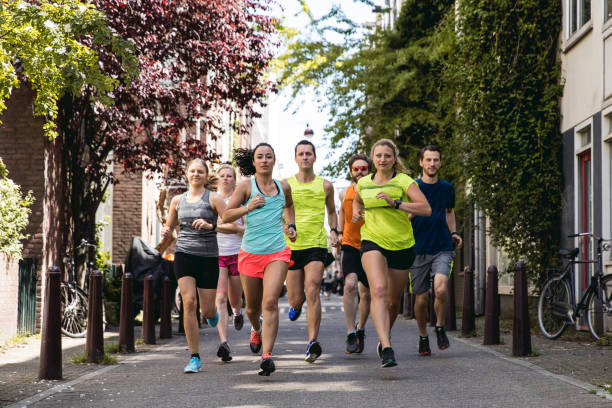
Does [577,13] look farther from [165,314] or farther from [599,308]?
[165,314]

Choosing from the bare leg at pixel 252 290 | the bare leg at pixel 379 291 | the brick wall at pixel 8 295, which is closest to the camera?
the bare leg at pixel 379 291

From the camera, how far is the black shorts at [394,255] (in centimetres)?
880

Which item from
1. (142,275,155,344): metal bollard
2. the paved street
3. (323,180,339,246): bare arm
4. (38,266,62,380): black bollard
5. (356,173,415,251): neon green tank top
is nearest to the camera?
the paved street

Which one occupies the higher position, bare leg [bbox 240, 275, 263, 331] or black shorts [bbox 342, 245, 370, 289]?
black shorts [bbox 342, 245, 370, 289]

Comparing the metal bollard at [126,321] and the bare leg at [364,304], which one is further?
the metal bollard at [126,321]

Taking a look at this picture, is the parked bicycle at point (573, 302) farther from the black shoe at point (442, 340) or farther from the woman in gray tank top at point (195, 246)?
the woman in gray tank top at point (195, 246)

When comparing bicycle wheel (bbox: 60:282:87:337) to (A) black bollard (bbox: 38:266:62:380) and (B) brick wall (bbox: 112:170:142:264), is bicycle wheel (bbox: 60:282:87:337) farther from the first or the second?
(B) brick wall (bbox: 112:170:142:264)

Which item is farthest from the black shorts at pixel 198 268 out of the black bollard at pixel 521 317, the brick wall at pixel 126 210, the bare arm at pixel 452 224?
the brick wall at pixel 126 210

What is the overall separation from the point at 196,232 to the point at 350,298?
2.18 metres

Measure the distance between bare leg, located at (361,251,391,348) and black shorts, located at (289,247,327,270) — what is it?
2.08 feet

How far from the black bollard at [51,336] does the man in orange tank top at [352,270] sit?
3123 mm

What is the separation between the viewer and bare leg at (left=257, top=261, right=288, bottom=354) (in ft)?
26.9

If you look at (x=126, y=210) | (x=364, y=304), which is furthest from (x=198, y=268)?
(x=126, y=210)

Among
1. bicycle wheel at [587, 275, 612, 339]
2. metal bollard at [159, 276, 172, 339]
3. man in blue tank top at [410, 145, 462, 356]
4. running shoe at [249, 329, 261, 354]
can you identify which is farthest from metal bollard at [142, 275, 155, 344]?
bicycle wheel at [587, 275, 612, 339]
